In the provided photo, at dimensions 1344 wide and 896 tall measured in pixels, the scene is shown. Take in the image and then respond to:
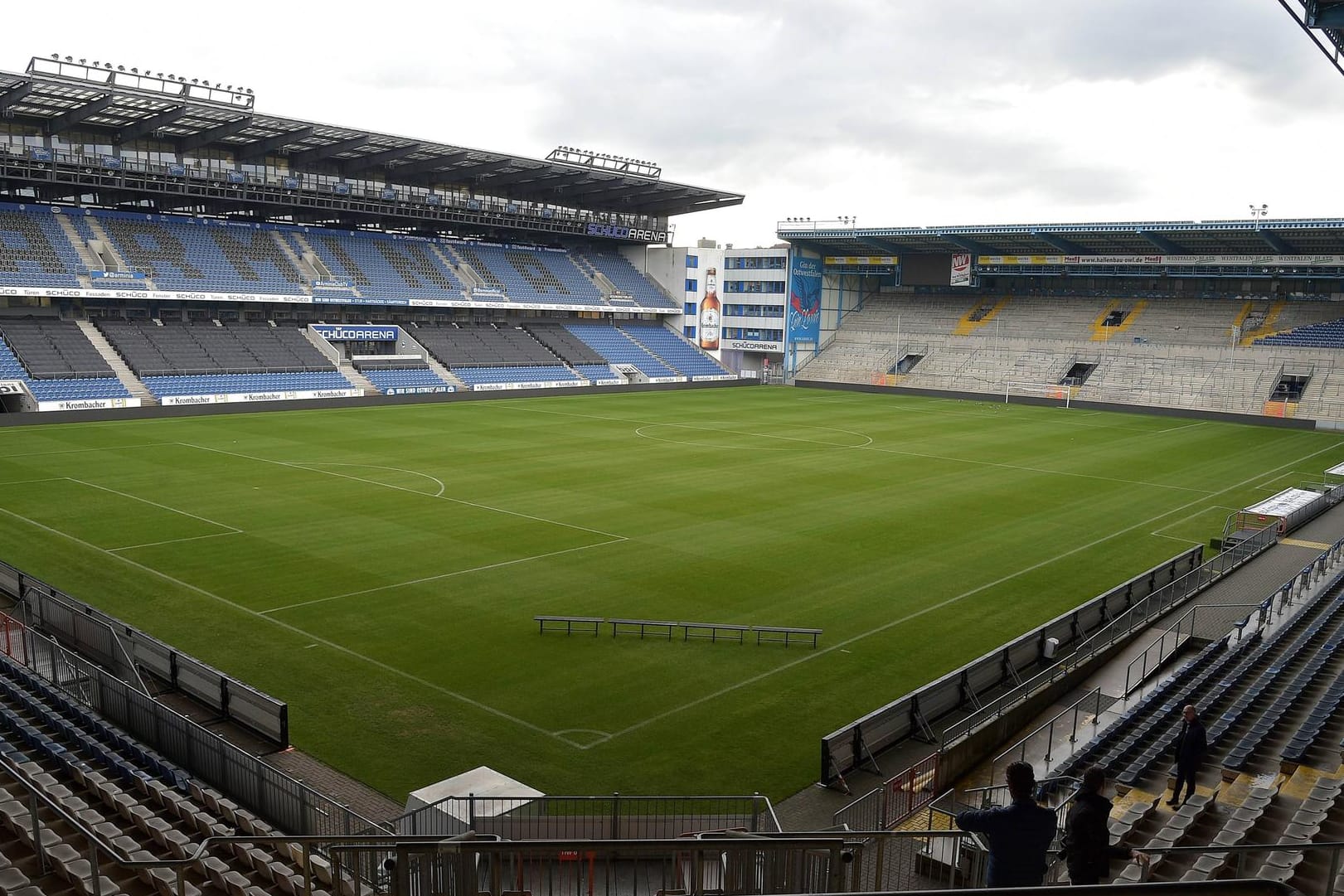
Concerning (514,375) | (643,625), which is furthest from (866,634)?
(514,375)

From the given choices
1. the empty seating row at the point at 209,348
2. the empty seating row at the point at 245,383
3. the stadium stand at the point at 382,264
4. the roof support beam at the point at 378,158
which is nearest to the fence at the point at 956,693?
the empty seating row at the point at 245,383

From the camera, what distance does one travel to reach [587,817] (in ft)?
40.5

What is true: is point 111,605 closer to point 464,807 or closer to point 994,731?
point 464,807

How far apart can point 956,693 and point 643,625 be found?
20.5 feet

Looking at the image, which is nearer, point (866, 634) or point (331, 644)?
point (331, 644)

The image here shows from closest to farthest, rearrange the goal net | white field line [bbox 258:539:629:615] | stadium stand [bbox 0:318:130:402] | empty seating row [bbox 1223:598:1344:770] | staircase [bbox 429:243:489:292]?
1. empty seating row [bbox 1223:598:1344:770]
2. white field line [bbox 258:539:629:615]
3. stadium stand [bbox 0:318:130:402]
4. the goal net
5. staircase [bbox 429:243:489:292]

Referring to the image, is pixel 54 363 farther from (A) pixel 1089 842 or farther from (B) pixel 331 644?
(A) pixel 1089 842

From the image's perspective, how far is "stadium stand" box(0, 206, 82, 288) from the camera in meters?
55.8

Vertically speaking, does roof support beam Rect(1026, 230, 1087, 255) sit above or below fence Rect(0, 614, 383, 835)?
above

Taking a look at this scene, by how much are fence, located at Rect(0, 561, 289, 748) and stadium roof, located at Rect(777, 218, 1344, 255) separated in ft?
223

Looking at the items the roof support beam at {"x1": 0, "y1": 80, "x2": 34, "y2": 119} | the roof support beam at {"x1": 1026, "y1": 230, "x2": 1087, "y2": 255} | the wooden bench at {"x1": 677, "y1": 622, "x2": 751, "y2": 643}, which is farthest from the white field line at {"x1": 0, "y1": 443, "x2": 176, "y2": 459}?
the roof support beam at {"x1": 1026, "y1": 230, "x2": 1087, "y2": 255}

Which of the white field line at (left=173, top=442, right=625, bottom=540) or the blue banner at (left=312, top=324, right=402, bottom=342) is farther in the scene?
the blue banner at (left=312, top=324, right=402, bottom=342)

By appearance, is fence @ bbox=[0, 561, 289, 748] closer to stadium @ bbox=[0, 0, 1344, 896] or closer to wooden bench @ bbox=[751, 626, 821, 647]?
stadium @ bbox=[0, 0, 1344, 896]

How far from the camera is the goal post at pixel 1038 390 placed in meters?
71.4
